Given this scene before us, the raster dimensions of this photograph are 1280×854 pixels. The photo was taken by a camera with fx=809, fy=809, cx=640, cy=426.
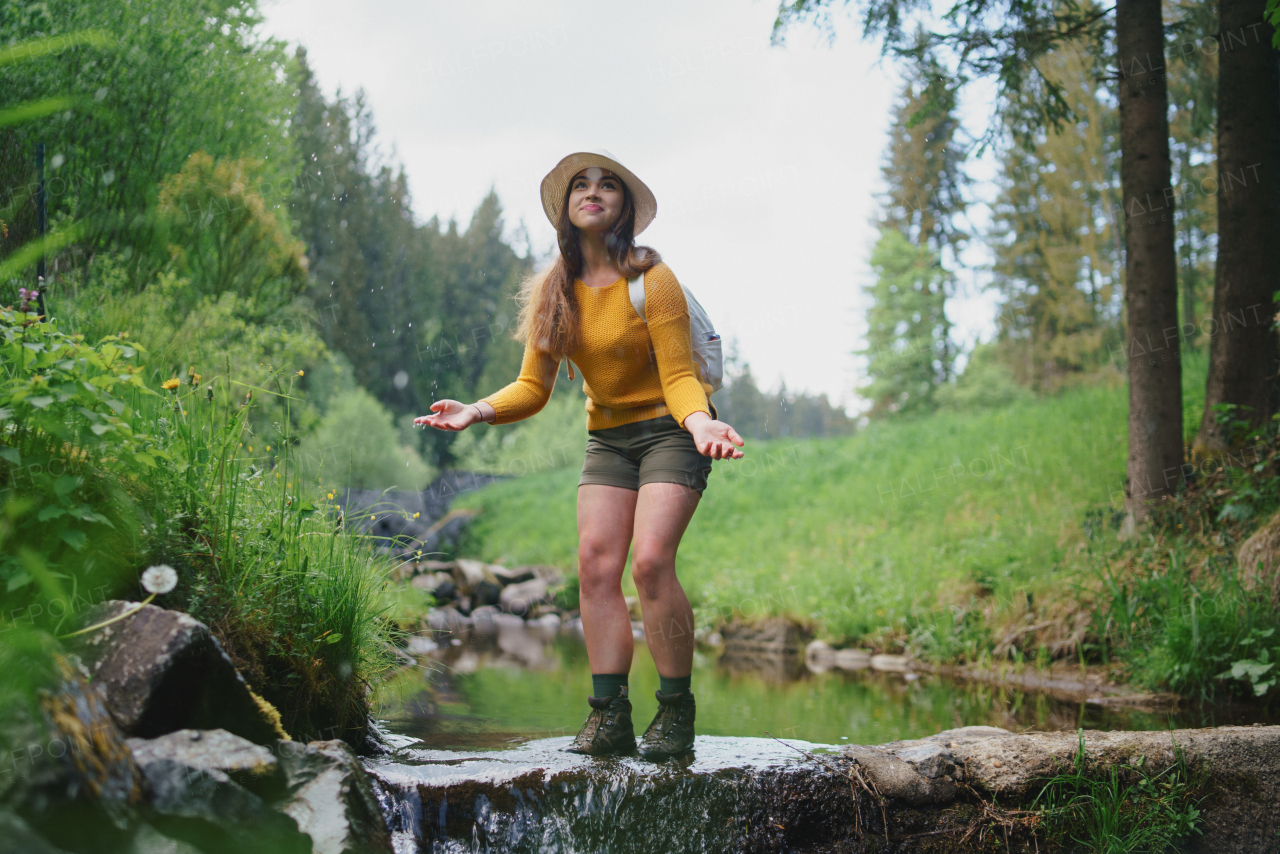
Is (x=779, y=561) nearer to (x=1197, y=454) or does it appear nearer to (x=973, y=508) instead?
(x=973, y=508)

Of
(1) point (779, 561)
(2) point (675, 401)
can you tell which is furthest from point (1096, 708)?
(1) point (779, 561)

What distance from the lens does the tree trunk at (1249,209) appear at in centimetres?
572

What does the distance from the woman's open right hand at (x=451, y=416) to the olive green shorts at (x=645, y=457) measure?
43cm

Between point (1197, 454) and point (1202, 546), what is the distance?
3.29ft

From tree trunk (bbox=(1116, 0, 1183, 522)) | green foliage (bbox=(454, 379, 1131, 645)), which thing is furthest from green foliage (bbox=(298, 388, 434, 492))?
tree trunk (bbox=(1116, 0, 1183, 522))

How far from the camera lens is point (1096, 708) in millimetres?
4496

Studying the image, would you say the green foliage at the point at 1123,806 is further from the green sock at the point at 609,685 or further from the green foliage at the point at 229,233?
the green foliage at the point at 229,233

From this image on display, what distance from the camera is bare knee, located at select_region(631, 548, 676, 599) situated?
257 cm

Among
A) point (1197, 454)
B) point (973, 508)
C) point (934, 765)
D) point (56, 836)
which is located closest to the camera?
point (56, 836)

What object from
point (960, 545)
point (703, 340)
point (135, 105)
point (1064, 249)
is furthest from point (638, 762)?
point (1064, 249)

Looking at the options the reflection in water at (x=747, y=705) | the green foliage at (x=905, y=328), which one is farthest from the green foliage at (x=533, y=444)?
the reflection in water at (x=747, y=705)

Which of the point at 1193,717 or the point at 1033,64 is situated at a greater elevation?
the point at 1033,64

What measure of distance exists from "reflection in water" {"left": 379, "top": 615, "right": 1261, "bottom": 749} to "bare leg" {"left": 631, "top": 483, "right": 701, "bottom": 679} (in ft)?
2.71

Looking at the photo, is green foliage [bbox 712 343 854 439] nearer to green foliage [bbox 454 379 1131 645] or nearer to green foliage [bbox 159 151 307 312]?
green foliage [bbox 454 379 1131 645]
